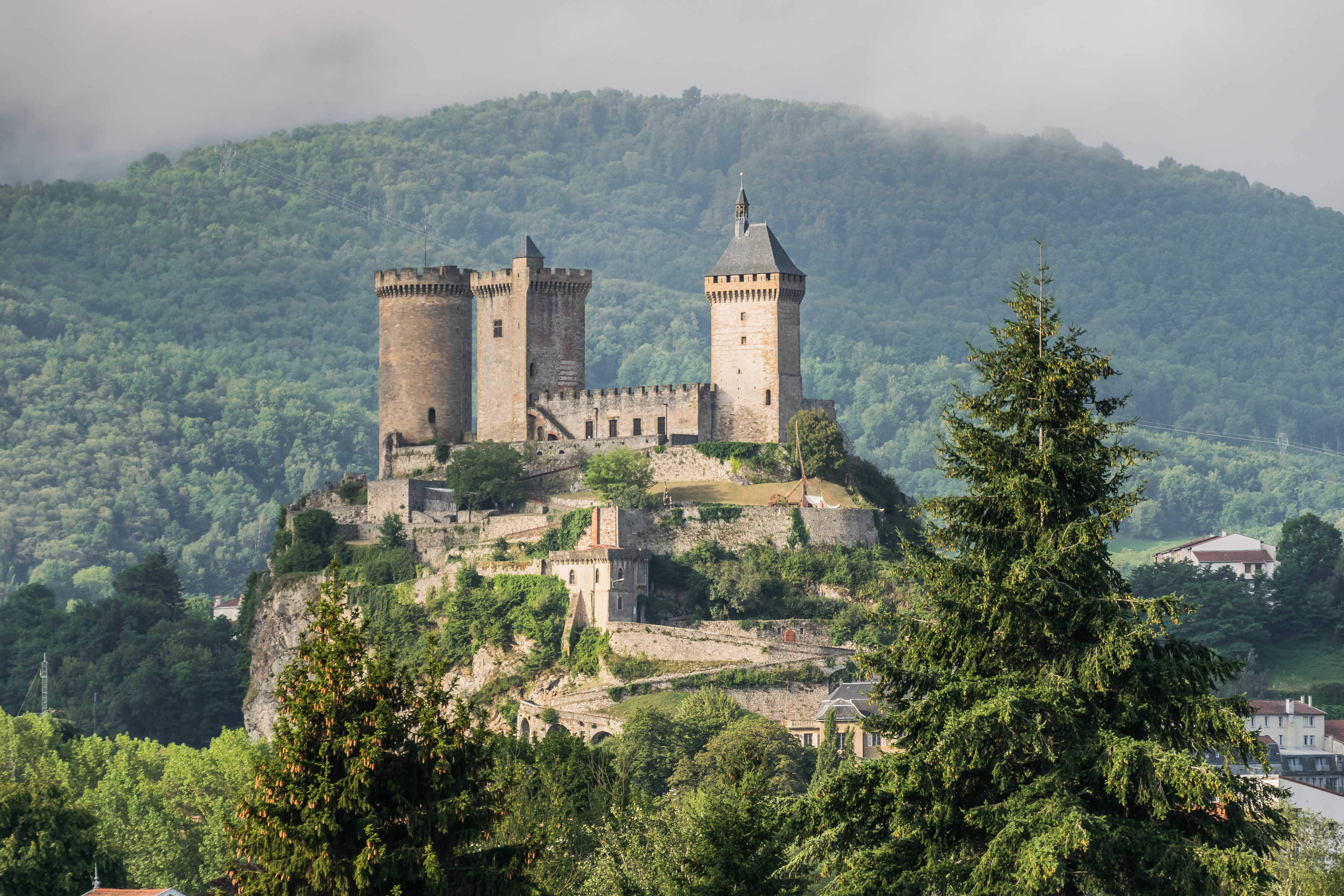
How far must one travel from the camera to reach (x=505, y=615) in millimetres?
70312

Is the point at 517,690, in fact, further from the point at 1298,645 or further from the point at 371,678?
the point at 371,678

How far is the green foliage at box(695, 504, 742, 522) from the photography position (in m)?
72.9

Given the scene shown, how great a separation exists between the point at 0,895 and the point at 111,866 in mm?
3705

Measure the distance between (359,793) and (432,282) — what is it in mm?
66136

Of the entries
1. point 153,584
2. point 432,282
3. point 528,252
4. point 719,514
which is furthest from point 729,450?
point 153,584

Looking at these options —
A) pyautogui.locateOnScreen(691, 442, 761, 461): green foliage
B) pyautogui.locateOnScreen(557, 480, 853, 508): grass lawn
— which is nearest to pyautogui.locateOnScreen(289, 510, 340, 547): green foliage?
pyautogui.locateOnScreen(557, 480, 853, 508): grass lawn

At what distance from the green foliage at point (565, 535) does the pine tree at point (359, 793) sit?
51256 millimetres

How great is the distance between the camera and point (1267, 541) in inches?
6914

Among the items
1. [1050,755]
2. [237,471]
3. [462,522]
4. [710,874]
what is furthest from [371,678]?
[237,471]

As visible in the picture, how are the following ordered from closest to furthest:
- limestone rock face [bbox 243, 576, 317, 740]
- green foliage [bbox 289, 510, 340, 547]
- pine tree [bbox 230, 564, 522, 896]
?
pine tree [bbox 230, 564, 522, 896], limestone rock face [bbox 243, 576, 317, 740], green foliage [bbox 289, 510, 340, 547]

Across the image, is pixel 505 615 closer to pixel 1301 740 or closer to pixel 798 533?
pixel 798 533

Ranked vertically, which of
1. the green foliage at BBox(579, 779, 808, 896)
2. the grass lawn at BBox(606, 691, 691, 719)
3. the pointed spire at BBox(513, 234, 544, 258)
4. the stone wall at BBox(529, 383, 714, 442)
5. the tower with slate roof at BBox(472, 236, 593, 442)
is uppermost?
the pointed spire at BBox(513, 234, 544, 258)

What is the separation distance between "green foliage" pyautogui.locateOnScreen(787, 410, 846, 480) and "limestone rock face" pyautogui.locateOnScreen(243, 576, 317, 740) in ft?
66.9

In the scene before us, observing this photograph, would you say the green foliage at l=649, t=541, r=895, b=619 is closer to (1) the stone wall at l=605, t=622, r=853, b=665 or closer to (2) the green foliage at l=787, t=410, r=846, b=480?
(1) the stone wall at l=605, t=622, r=853, b=665
